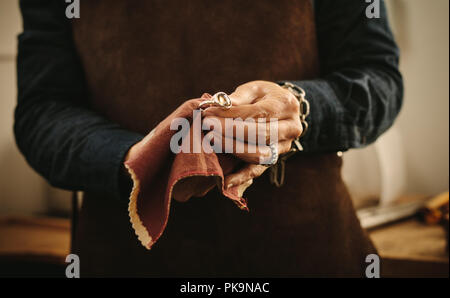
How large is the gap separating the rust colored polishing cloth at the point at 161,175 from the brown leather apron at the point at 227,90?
177 mm

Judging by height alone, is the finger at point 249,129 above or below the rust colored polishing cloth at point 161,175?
above

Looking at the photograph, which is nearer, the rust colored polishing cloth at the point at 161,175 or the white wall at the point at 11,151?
the rust colored polishing cloth at the point at 161,175

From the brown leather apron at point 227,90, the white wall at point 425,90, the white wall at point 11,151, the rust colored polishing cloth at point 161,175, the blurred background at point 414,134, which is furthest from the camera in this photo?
the white wall at point 11,151

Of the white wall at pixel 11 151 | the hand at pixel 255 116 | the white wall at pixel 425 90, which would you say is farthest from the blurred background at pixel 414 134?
the hand at pixel 255 116

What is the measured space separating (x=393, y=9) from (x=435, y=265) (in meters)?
0.89

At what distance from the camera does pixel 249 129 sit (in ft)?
1.19

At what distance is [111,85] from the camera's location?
1.89 feet

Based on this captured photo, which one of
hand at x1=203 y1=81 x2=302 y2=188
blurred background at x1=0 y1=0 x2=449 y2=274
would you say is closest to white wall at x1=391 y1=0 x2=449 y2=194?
blurred background at x1=0 y1=0 x2=449 y2=274

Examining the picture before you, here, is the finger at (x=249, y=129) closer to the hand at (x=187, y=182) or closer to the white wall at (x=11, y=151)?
the hand at (x=187, y=182)

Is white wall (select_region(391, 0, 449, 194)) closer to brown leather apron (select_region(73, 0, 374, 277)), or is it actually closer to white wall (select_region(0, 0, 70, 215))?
brown leather apron (select_region(73, 0, 374, 277))

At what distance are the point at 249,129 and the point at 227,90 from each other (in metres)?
0.18

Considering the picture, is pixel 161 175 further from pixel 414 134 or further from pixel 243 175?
pixel 414 134

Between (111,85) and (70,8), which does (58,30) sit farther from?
(111,85)

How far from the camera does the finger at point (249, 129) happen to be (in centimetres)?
35
